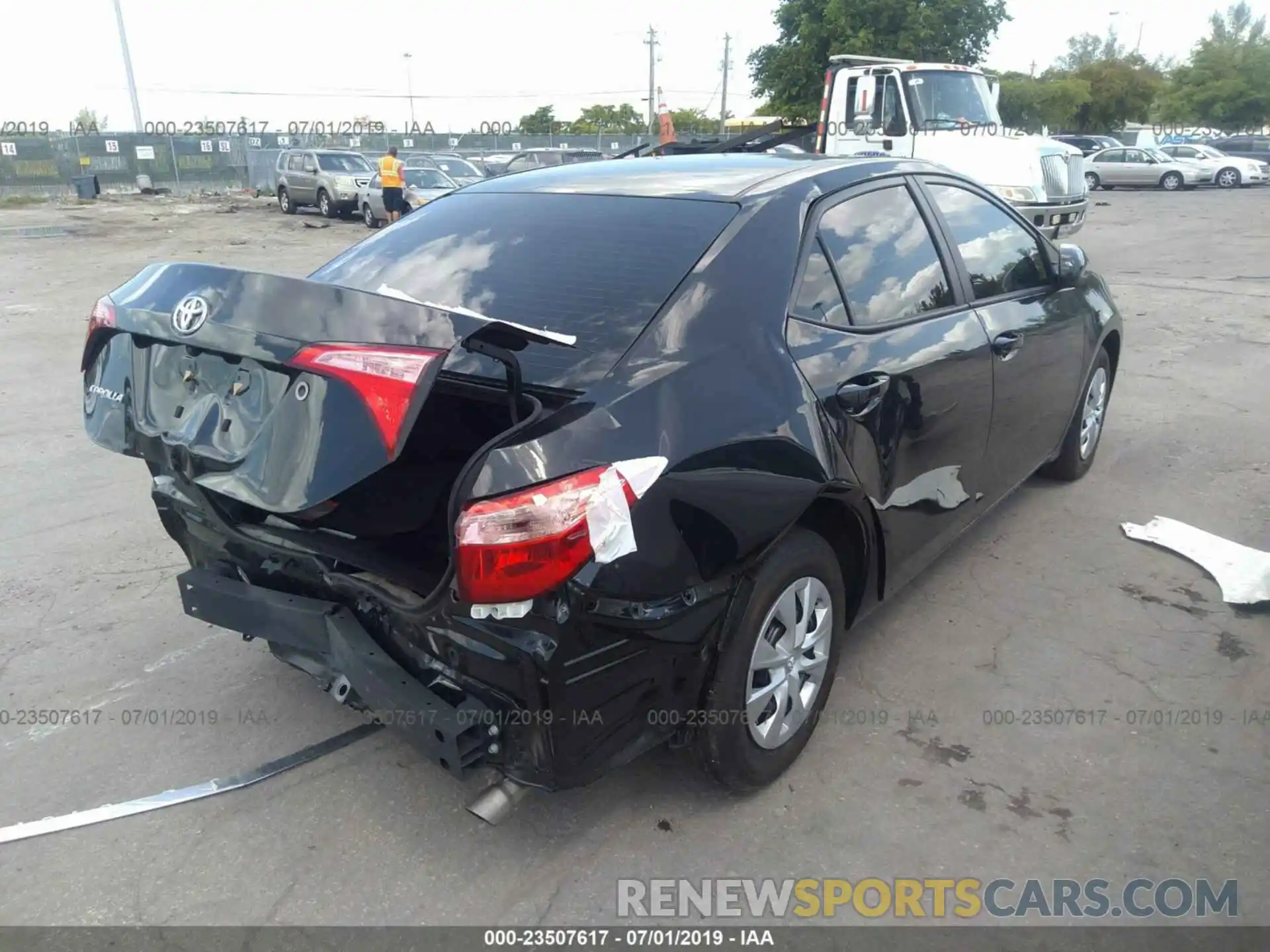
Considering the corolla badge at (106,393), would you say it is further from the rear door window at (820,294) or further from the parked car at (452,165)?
the parked car at (452,165)

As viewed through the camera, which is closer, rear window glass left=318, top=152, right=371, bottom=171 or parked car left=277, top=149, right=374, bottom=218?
parked car left=277, top=149, right=374, bottom=218

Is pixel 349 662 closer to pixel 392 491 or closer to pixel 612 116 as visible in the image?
pixel 392 491

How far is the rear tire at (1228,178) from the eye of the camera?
32781 millimetres

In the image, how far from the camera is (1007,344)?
3.89 metres

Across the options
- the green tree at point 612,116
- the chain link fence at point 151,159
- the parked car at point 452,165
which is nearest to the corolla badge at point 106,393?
the parked car at point 452,165

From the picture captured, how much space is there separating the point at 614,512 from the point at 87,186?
3662cm

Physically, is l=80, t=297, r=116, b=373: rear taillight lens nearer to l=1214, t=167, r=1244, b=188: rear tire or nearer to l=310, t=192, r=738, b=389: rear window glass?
l=310, t=192, r=738, b=389: rear window glass

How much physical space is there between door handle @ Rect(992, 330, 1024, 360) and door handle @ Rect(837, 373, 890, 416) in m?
0.94

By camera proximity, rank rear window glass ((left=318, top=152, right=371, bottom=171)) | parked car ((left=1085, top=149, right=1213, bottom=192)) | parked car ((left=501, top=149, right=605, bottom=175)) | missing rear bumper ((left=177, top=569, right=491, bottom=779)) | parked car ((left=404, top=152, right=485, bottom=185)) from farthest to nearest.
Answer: parked car ((left=1085, top=149, right=1213, bottom=192)) < rear window glass ((left=318, top=152, right=371, bottom=171)) < parked car ((left=501, top=149, right=605, bottom=175)) < parked car ((left=404, top=152, right=485, bottom=185)) < missing rear bumper ((left=177, top=569, right=491, bottom=779))

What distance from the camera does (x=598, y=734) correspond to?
7.90ft

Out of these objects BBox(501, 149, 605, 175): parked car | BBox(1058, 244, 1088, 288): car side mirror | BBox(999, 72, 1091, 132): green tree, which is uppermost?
BBox(999, 72, 1091, 132): green tree

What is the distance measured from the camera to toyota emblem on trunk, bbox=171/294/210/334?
100 inches

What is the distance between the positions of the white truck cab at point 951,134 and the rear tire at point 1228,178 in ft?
74.9

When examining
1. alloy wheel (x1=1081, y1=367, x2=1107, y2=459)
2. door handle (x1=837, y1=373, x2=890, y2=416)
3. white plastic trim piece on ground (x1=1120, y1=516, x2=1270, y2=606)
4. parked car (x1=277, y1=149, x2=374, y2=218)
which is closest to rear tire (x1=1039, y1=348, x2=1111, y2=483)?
alloy wheel (x1=1081, y1=367, x2=1107, y2=459)
